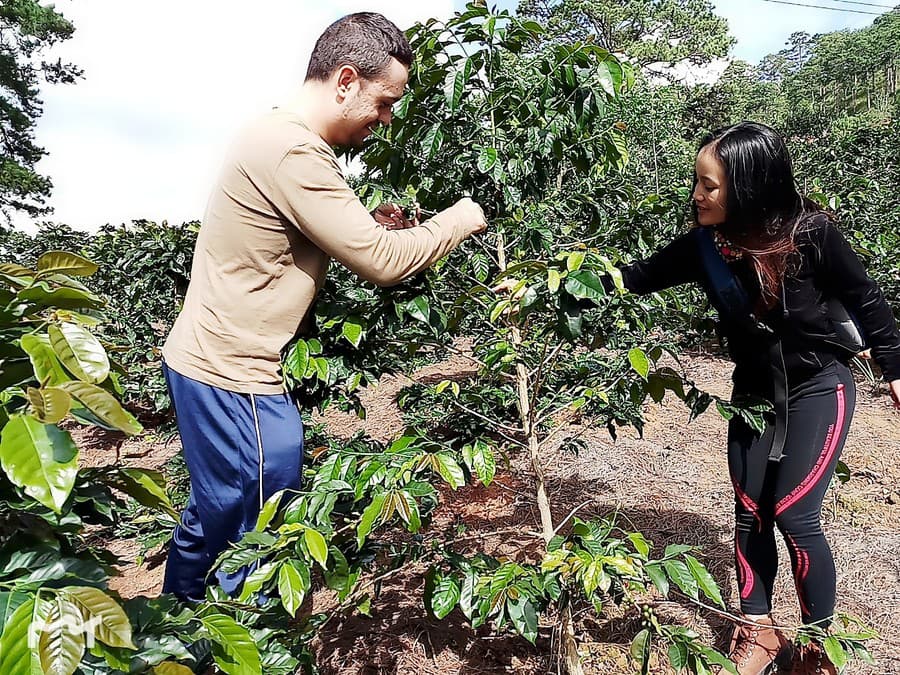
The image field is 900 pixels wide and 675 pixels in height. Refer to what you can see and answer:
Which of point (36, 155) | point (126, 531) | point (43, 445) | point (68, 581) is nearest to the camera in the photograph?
point (43, 445)

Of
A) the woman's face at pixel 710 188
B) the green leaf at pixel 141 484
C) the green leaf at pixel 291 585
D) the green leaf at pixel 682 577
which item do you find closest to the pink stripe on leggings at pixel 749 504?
the green leaf at pixel 682 577

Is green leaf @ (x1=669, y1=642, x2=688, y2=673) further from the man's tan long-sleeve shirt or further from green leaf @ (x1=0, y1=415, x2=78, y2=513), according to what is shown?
green leaf @ (x1=0, y1=415, x2=78, y2=513)

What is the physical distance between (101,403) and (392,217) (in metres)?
1.12

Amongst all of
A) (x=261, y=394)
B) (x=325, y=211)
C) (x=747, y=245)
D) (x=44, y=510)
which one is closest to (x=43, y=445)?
(x=44, y=510)

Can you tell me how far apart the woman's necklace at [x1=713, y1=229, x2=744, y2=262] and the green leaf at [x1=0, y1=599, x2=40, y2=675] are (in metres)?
1.79

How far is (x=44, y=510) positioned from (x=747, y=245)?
175 cm

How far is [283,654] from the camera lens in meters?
1.25

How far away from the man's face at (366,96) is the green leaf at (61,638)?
1103 millimetres

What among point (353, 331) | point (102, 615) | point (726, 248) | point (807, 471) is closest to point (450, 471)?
point (353, 331)

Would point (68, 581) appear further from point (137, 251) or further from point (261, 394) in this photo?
point (137, 251)

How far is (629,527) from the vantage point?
3168 millimetres

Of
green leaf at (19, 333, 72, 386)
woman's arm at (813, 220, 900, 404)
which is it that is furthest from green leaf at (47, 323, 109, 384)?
woman's arm at (813, 220, 900, 404)

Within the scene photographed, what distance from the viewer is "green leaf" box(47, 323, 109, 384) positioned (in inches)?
30.3

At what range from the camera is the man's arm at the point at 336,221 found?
4.18 ft
